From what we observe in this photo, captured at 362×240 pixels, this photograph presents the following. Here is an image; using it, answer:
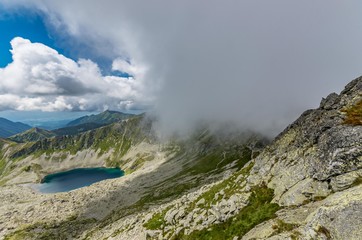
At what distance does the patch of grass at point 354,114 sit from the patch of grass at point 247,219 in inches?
705

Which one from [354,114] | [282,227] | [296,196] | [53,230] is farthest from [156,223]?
[53,230]

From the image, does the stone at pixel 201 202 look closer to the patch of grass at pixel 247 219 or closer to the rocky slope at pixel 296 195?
the rocky slope at pixel 296 195

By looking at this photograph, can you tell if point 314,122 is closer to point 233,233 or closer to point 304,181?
point 304,181

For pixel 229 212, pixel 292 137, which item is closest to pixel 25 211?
pixel 229 212

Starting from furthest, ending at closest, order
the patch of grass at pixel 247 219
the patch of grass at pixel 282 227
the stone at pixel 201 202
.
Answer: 1. the stone at pixel 201 202
2. the patch of grass at pixel 247 219
3. the patch of grass at pixel 282 227

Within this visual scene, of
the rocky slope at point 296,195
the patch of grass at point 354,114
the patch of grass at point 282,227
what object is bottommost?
the patch of grass at point 282,227

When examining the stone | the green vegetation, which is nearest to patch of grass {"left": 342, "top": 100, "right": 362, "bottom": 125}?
the stone

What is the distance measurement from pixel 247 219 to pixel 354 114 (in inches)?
1037

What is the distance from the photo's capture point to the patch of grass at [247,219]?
34.7 m

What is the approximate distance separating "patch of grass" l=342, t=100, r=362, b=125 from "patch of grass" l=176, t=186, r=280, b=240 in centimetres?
1791

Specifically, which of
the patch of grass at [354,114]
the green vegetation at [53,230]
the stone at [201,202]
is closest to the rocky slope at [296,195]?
the patch of grass at [354,114]

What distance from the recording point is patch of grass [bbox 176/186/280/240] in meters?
34.7

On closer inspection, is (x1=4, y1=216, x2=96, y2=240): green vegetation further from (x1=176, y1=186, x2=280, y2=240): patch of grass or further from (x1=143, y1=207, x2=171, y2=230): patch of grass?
(x1=176, y1=186, x2=280, y2=240): patch of grass

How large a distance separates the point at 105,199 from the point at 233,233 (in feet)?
495
